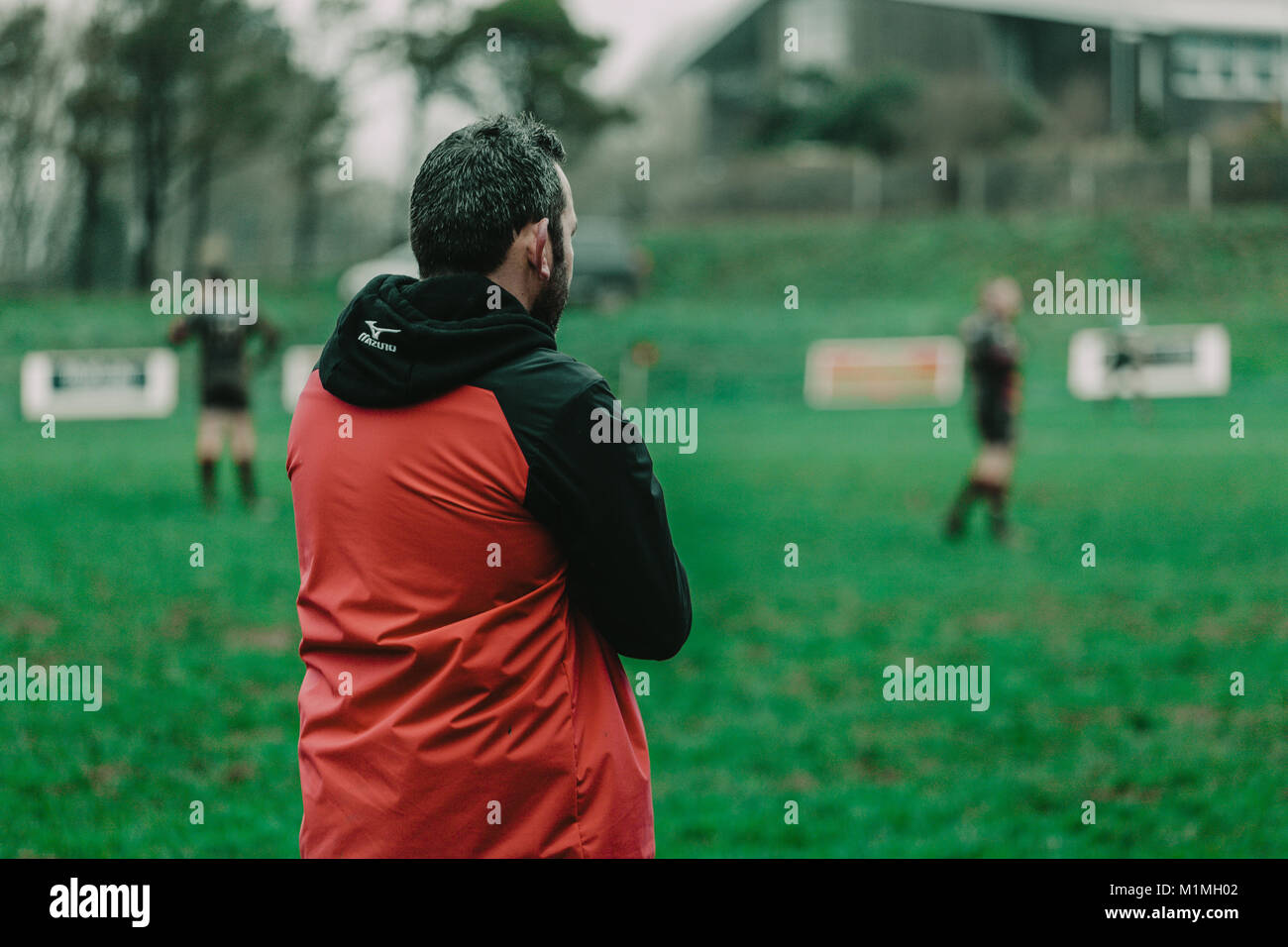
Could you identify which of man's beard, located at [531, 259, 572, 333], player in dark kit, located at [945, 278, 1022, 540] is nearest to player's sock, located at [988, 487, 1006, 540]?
player in dark kit, located at [945, 278, 1022, 540]

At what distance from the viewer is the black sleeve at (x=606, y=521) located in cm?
191

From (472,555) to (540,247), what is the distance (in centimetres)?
50

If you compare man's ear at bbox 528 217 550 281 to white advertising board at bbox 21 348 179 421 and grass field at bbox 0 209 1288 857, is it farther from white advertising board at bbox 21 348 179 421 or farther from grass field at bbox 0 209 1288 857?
white advertising board at bbox 21 348 179 421

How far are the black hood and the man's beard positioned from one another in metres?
0.08

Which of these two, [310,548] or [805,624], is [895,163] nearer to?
[805,624]

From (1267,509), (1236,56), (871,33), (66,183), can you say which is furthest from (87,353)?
(1236,56)

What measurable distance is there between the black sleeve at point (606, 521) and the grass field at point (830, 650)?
2.68 m

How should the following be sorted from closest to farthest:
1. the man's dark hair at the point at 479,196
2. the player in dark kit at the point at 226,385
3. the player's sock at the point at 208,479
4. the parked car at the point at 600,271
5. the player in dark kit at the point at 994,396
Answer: the man's dark hair at the point at 479,196 → the player in dark kit at the point at 994,396 → the player in dark kit at the point at 226,385 → the player's sock at the point at 208,479 → the parked car at the point at 600,271

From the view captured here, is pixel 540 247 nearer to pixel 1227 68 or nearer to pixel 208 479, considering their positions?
pixel 208 479

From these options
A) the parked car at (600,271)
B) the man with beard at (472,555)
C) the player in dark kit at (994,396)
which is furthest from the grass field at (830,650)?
the parked car at (600,271)

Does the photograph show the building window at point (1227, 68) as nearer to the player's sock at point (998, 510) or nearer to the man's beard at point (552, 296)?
the player's sock at point (998, 510)

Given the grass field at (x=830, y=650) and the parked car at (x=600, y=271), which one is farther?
the parked car at (x=600, y=271)

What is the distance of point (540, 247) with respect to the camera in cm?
207
